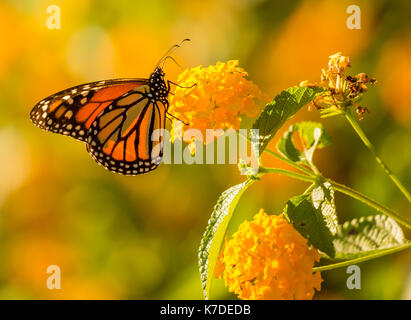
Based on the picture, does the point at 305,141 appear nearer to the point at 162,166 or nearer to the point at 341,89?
the point at 341,89

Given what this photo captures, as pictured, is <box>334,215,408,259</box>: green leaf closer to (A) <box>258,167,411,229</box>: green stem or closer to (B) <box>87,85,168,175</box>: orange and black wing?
(A) <box>258,167,411,229</box>: green stem

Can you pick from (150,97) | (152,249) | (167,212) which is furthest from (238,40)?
(152,249)

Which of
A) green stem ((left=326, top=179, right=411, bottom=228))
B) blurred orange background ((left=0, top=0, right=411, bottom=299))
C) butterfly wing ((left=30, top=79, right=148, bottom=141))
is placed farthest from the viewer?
blurred orange background ((left=0, top=0, right=411, bottom=299))

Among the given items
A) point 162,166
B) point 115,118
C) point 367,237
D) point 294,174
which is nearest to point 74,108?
point 115,118

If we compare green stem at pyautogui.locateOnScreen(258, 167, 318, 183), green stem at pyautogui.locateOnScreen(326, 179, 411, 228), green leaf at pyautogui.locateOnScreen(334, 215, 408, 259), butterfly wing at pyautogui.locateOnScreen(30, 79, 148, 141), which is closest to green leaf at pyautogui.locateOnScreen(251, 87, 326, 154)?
green stem at pyautogui.locateOnScreen(258, 167, 318, 183)

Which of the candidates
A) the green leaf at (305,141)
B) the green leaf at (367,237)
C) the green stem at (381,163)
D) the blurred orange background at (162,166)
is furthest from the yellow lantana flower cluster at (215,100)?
the blurred orange background at (162,166)
